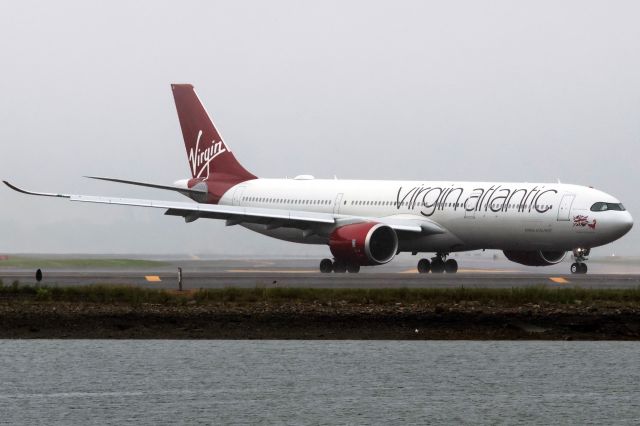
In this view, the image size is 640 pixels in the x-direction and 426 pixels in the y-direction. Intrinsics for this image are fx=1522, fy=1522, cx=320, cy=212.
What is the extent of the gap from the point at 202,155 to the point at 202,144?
0.51 metres

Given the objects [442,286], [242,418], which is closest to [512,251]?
[442,286]

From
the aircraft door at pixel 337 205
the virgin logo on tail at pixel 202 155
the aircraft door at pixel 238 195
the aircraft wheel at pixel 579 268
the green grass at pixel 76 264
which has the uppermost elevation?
the virgin logo on tail at pixel 202 155

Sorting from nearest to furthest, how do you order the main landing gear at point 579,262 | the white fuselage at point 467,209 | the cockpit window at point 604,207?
the cockpit window at point 604,207 < the white fuselage at point 467,209 < the main landing gear at point 579,262

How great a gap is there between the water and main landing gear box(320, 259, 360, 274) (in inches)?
703

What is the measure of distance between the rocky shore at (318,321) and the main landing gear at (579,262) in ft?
44.8

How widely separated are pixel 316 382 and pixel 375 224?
23750 millimetres

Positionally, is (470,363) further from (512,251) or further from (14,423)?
(512,251)

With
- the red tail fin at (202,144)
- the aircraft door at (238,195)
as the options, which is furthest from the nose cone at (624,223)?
the red tail fin at (202,144)

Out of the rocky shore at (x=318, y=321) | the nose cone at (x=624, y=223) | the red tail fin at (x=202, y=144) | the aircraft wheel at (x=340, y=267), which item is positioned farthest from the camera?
the red tail fin at (x=202, y=144)

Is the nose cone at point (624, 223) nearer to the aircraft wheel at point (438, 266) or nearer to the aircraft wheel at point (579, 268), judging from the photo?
the aircraft wheel at point (579, 268)

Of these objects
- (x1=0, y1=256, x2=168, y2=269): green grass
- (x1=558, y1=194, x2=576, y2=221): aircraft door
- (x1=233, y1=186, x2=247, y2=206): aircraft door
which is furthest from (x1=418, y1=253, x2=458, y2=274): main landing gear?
(x1=0, y1=256, x2=168, y2=269): green grass

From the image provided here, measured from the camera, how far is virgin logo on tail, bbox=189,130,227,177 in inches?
2662

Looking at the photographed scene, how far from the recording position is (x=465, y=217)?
187 ft

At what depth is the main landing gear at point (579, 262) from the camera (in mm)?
54781
